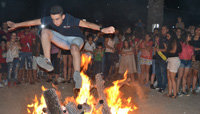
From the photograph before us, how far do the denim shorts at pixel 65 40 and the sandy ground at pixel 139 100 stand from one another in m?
2.62

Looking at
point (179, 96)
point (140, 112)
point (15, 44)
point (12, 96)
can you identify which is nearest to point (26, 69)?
point (15, 44)

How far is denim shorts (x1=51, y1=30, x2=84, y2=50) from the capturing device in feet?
11.5

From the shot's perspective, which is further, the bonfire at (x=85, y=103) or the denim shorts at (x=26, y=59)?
the denim shorts at (x=26, y=59)

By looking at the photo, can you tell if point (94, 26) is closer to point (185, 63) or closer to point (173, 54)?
point (173, 54)

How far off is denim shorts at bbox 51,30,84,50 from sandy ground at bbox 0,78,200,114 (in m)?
2.62

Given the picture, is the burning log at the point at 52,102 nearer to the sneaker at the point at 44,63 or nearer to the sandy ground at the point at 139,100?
the sneaker at the point at 44,63

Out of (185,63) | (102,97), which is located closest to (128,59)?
(185,63)

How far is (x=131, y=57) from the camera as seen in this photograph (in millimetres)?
8492

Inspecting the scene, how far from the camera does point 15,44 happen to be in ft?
26.4

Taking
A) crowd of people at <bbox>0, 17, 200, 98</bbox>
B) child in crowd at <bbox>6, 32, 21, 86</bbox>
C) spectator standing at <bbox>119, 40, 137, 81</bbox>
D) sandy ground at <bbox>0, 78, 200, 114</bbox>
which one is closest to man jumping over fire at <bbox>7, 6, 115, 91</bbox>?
sandy ground at <bbox>0, 78, 200, 114</bbox>

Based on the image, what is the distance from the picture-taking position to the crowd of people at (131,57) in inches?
270

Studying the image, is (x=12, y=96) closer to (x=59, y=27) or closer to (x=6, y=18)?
(x=59, y=27)

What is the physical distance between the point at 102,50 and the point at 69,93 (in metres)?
2.61

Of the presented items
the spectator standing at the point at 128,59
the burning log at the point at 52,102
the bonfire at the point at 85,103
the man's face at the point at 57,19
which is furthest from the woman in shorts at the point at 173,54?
the burning log at the point at 52,102
